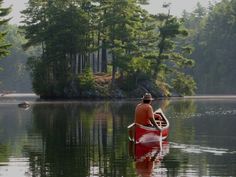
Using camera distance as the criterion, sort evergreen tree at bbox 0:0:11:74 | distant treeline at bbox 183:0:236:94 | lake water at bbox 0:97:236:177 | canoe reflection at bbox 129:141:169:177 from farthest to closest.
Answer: distant treeline at bbox 183:0:236:94
evergreen tree at bbox 0:0:11:74
canoe reflection at bbox 129:141:169:177
lake water at bbox 0:97:236:177

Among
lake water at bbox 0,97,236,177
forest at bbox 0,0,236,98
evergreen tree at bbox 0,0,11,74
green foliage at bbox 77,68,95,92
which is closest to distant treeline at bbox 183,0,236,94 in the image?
forest at bbox 0,0,236,98

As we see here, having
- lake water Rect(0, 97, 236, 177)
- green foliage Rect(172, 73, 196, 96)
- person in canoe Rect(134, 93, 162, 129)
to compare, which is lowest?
green foliage Rect(172, 73, 196, 96)

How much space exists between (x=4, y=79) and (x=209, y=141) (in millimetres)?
170856

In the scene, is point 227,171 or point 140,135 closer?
point 227,171

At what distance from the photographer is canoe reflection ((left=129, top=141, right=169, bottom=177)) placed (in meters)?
19.4

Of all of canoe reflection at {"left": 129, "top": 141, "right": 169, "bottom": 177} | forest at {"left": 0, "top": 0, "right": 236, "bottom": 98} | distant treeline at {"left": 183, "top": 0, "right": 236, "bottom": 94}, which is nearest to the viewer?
canoe reflection at {"left": 129, "top": 141, "right": 169, "bottom": 177}

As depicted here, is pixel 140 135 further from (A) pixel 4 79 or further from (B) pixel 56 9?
(A) pixel 4 79

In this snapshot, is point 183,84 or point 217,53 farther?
point 217,53

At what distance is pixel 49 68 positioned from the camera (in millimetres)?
89625

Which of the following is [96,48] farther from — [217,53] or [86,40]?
[217,53]

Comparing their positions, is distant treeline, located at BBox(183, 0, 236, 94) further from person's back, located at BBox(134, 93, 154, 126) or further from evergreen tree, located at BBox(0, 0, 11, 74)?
person's back, located at BBox(134, 93, 154, 126)

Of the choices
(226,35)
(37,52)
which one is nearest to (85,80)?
(226,35)

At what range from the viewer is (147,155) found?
23.2 metres

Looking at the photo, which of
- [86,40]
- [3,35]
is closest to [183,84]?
[86,40]
